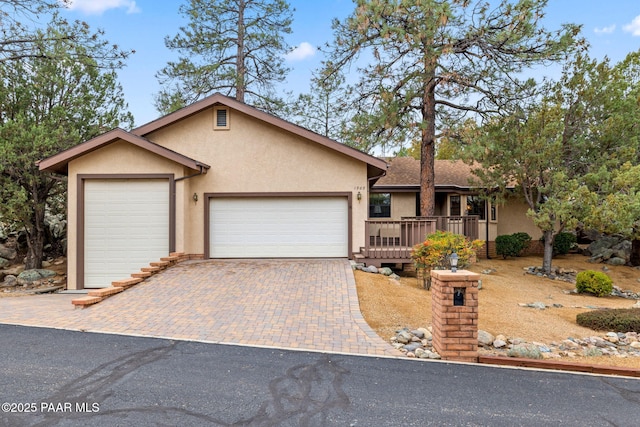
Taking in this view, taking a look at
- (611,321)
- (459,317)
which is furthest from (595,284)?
(459,317)

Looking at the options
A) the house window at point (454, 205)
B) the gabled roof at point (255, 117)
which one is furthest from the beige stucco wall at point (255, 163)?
the house window at point (454, 205)

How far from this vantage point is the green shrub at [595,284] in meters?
11.6

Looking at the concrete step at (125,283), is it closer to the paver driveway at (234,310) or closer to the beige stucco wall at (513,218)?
the paver driveway at (234,310)

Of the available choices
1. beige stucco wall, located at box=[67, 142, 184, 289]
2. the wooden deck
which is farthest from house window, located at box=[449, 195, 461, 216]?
beige stucco wall, located at box=[67, 142, 184, 289]

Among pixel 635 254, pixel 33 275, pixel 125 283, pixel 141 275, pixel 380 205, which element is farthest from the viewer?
pixel 380 205

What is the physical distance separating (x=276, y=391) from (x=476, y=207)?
1643 centimetres

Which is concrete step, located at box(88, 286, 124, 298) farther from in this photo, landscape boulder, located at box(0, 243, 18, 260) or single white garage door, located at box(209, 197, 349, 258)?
landscape boulder, located at box(0, 243, 18, 260)

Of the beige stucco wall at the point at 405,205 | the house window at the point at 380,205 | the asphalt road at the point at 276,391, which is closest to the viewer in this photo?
the asphalt road at the point at 276,391

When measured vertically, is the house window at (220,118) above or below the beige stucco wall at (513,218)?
above

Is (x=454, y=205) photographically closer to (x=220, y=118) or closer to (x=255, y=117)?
(x=255, y=117)

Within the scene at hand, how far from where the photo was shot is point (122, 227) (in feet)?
36.2

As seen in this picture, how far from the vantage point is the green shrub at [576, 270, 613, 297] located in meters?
11.6

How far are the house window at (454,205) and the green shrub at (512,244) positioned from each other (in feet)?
6.94

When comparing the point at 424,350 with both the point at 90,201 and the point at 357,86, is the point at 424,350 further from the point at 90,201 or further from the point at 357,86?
the point at 357,86
